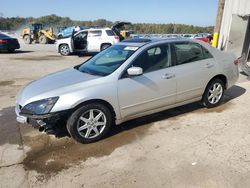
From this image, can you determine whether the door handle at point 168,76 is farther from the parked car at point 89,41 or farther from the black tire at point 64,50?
the black tire at point 64,50

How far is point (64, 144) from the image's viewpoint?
13.1ft

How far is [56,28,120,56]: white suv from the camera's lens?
1495cm

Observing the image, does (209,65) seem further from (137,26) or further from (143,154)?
(137,26)

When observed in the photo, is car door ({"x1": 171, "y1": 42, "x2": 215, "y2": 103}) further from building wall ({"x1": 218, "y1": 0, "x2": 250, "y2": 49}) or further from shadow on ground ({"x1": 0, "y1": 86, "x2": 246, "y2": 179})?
building wall ({"x1": 218, "y1": 0, "x2": 250, "y2": 49})

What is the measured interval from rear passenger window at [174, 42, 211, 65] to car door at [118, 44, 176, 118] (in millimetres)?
222

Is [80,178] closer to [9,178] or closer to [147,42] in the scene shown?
[9,178]

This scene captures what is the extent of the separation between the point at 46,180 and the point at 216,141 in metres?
2.57

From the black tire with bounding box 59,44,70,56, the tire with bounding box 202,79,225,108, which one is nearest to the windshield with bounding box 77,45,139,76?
Result: the tire with bounding box 202,79,225,108

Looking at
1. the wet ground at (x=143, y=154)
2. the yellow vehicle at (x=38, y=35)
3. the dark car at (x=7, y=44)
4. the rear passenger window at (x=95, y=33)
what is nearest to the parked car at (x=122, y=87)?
the wet ground at (x=143, y=154)

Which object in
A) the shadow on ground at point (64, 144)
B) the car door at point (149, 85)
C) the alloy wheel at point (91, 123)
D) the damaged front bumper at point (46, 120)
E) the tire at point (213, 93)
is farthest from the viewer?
the tire at point (213, 93)

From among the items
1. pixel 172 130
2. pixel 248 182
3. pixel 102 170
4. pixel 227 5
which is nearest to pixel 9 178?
pixel 102 170

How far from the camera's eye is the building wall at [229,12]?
926cm

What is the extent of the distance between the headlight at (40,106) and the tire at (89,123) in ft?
1.13

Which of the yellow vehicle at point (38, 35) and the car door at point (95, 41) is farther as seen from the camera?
the yellow vehicle at point (38, 35)
